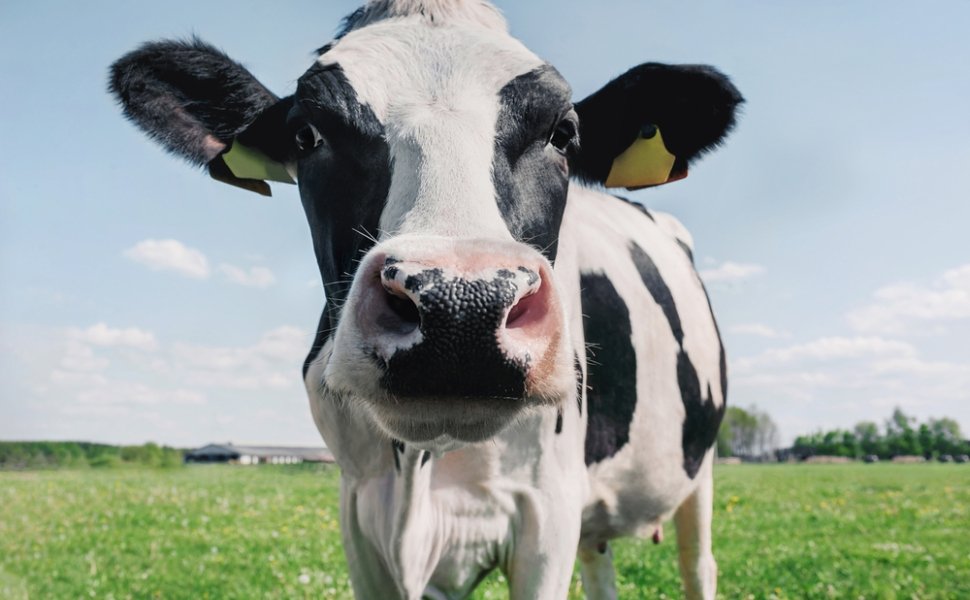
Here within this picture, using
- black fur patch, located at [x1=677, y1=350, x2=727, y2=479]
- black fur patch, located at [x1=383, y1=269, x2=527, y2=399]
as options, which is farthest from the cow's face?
black fur patch, located at [x1=677, y1=350, x2=727, y2=479]

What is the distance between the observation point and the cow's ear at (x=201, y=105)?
380 centimetres

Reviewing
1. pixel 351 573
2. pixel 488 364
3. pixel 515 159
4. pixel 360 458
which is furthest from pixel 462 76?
pixel 351 573

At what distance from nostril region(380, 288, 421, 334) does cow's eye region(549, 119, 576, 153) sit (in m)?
1.28

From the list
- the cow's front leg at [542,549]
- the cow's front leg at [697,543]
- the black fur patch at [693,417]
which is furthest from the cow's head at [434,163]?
the cow's front leg at [697,543]

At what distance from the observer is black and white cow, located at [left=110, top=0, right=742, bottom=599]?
2186 millimetres

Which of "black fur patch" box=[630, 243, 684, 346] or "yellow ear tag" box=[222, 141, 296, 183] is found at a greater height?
"yellow ear tag" box=[222, 141, 296, 183]

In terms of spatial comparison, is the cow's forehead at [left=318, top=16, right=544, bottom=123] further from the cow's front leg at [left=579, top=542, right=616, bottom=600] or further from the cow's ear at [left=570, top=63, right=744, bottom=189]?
the cow's front leg at [left=579, top=542, right=616, bottom=600]

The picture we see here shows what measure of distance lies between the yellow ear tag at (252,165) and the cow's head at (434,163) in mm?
10

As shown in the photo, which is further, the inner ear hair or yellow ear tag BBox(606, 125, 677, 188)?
yellow ear tag BBox(606, 125, 677, 188)

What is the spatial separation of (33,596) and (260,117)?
5831 millimetres

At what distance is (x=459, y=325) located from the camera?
2062 millimetres

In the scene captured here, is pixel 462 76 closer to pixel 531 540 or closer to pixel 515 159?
pixel 515 159

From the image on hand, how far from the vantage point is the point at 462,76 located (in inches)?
118

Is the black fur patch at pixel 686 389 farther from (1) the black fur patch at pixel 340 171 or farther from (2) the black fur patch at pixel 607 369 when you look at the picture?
(1) the black fur patch at pixel 340 171
